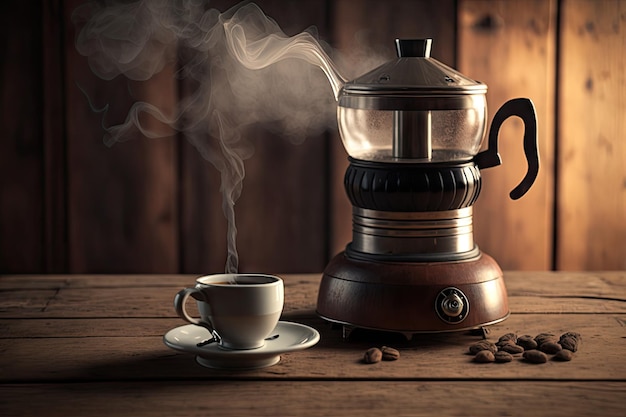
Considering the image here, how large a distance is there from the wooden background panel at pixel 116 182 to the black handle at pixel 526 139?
848mm

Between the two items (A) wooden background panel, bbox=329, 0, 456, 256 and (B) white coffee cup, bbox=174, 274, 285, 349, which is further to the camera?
(A) wooden background panel, bbox=329, 0, 456, 256

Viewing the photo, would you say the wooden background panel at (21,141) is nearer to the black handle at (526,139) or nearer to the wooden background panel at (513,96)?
the wooden background panel at (513,96)

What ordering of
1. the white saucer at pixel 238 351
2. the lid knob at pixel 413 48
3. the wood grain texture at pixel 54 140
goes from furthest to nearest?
the wood grain texture at pixel 54 140, the lid knob at pixel 413 48, the white saucer at pixel 238 351

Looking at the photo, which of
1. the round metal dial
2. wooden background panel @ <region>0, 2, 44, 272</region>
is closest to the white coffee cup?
the round metal dial

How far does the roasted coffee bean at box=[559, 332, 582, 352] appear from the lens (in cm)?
116

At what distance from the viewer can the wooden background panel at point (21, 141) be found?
1.89 meters

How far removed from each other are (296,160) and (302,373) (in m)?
0.93

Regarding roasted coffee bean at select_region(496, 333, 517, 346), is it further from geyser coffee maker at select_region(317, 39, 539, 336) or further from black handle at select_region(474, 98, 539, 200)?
black handle at select_region(474, 98, 539, 200)

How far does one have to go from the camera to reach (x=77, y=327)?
1.30m

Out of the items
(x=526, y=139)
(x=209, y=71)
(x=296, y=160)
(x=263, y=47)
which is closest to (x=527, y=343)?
(x=526, y=139)

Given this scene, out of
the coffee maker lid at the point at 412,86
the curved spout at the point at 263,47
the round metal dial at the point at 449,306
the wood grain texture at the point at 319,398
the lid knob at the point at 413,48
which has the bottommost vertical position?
the wood grain texture at the point at 319,398

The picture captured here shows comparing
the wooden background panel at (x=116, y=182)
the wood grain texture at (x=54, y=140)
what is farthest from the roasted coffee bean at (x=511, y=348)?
the wood grain texture at (x=54, y=140)

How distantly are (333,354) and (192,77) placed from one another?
93cm

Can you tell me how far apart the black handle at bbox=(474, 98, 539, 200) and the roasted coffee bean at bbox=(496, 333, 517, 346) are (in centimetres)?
20
